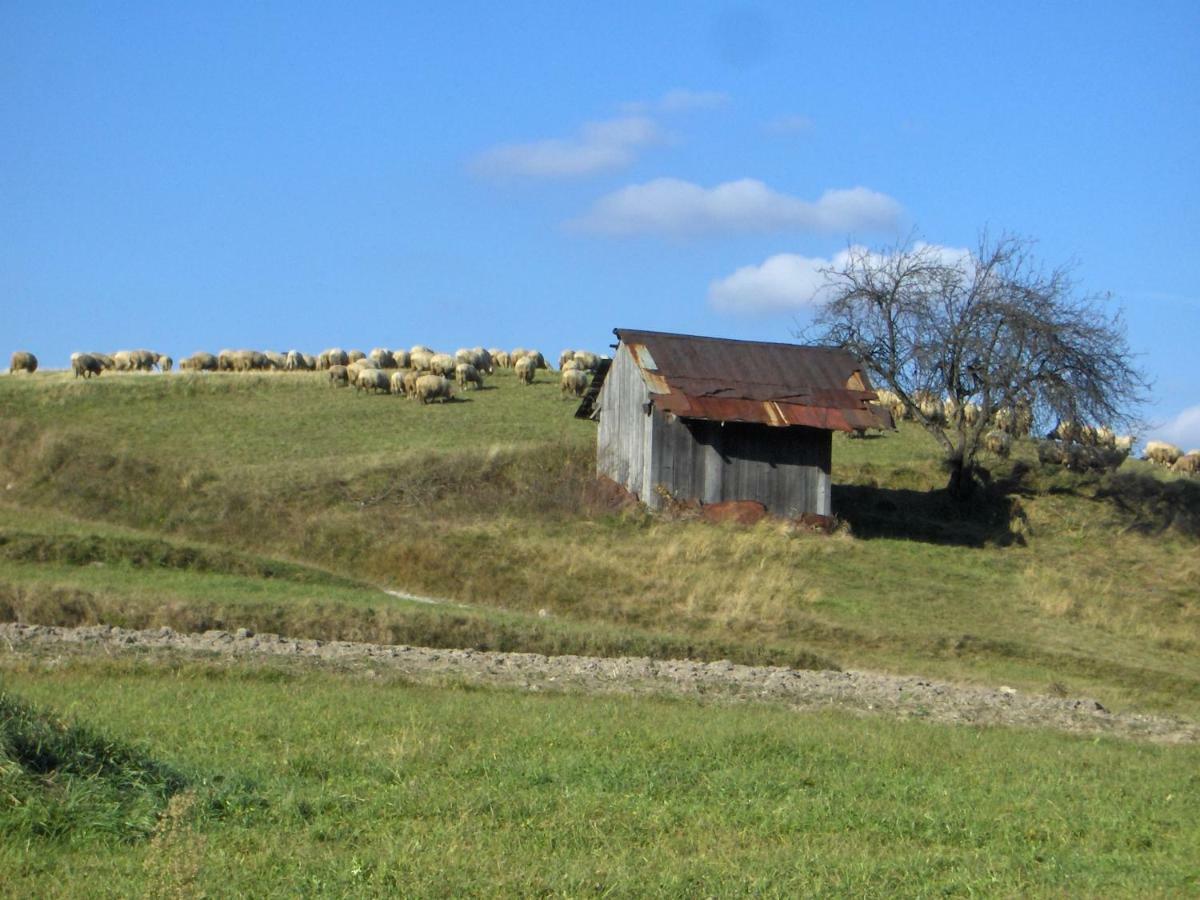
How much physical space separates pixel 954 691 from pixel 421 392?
34041 millimetres

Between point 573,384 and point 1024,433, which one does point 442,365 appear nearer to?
point 573,384

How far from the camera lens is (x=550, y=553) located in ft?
91.1

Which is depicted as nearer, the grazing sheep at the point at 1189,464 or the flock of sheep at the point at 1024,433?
the flock of sheep at the point at 1024,433

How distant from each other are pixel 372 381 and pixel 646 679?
3732 cm

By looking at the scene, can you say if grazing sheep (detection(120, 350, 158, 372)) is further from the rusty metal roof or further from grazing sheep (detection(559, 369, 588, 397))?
the rusty metal roof

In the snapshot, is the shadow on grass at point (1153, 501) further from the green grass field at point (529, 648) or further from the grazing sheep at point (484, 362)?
the grazing sheep at point (484, 362)

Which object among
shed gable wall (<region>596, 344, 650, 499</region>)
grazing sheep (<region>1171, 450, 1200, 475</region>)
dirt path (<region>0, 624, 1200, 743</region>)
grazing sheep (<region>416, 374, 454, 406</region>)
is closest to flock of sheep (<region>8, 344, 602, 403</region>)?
grazing sheep (<region>416, 374, 454, 406</region>)

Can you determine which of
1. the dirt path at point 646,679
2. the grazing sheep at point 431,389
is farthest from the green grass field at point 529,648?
the grazing sheep at point 431,389

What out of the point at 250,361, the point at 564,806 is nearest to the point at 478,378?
the point at 250,361

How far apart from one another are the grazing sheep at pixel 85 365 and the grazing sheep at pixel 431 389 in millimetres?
15108

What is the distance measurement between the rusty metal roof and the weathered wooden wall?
633 millimetres

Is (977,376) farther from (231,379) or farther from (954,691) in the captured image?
(231,379)

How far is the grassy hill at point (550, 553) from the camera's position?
2136cm

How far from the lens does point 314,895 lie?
6703 mm
